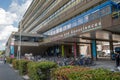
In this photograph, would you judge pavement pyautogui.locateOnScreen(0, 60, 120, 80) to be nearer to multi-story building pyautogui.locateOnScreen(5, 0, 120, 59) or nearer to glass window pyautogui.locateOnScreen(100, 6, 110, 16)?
multi-story building pyautogui.locateOnScreen(5, 0, 120, 59)

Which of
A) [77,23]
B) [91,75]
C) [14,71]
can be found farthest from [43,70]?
[77,23]

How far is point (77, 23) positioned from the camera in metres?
30.8

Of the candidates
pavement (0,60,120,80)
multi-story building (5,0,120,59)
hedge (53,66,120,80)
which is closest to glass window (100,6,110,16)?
multi-story building (5,0,120,59)

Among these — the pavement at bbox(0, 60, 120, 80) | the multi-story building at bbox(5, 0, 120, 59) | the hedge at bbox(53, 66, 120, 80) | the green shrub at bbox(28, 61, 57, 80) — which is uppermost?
the multi-story building at bbox(5, 0, 120, 59)

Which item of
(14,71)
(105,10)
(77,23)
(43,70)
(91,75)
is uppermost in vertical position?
(105,10)

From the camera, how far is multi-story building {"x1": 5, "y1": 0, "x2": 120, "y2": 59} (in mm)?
22391

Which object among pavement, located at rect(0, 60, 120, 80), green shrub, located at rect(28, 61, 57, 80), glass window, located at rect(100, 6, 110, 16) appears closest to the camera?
green shrub, located at rect(28, 61, 57, 80)

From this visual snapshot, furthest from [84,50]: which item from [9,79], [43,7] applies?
[9,79]

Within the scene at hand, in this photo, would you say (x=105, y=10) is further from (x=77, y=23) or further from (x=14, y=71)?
(x=14, y=71)

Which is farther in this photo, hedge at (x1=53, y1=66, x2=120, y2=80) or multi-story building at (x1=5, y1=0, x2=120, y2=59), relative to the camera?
multi-story building at (x1=5, y1=0, x2=120, y2=59)

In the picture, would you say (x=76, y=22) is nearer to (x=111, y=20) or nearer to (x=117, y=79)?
(x=111, y=20)

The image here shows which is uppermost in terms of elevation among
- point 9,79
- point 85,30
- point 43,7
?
point 43,7

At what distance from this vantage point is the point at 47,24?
55.2 meters

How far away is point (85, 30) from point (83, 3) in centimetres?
1129
